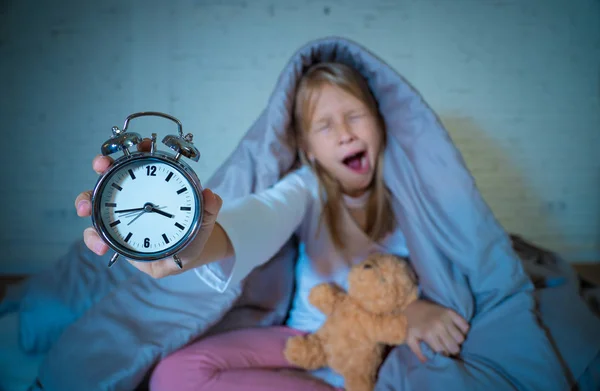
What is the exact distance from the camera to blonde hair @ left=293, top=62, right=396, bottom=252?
90 cm

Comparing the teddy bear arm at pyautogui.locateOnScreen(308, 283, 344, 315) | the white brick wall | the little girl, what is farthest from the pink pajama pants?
the white brick wall

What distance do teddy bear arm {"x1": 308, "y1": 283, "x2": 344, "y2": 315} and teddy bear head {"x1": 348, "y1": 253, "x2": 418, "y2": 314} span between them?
0.12 feet

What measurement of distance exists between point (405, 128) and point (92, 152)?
2.82 ft

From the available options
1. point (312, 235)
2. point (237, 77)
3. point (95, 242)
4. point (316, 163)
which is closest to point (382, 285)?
point (312, 235)

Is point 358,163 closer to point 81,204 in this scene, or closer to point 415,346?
point 415,346

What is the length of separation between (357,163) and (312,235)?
19 cm

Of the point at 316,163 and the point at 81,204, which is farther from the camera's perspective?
the point at 316,163

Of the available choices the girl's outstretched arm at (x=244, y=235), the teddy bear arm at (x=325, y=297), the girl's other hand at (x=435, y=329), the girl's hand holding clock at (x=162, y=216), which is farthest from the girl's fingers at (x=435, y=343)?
the girl's hand holding clock at (x=162, y=216)

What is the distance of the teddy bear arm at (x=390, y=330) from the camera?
0.72 metres

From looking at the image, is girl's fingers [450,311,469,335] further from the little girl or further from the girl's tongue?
the girl's tongue

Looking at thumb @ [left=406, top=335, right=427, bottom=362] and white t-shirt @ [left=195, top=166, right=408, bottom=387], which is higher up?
white t-shirt @ [left=195, top=166, right=408, bottom=387]

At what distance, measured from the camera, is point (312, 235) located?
35.3 inches

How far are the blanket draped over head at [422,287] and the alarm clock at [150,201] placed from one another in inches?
13.1

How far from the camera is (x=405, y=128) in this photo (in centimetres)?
91
